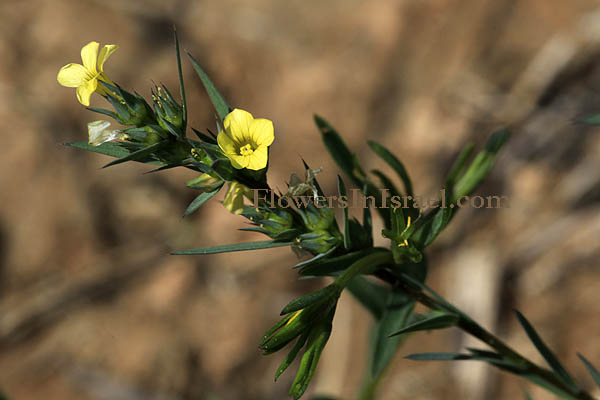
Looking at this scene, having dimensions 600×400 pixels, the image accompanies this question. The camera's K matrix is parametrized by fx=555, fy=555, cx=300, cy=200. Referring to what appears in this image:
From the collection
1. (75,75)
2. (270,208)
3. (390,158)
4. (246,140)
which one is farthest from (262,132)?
(390,158)

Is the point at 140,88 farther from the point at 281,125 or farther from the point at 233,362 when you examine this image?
the point at 233,362

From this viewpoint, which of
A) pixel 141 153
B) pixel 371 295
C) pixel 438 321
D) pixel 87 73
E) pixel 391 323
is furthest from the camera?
pixel 371 295

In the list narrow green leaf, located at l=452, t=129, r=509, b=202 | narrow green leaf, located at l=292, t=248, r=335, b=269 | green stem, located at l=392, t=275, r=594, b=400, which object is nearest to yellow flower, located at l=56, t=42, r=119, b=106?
narrow green leaf, located at l=292, t=248, r=335, b=269

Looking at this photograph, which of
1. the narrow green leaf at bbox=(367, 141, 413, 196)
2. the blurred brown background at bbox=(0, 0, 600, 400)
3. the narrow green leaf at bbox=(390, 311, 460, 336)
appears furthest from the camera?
the blurred brown background at bbox=(0, 0, 600, 400)

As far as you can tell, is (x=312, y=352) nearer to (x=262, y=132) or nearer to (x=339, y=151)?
(x=262, y=132)

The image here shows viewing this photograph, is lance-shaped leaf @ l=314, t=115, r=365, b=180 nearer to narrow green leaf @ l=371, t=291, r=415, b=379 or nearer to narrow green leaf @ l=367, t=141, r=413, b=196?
narrow green leaf @ l=367, t=141, r=413, b=196

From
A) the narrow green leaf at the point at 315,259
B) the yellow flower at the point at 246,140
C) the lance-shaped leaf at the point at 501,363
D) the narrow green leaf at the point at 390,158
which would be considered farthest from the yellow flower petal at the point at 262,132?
the lance-shaped leaf at the point at 501,363

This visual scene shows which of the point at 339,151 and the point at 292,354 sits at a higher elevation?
the point at 339,151
